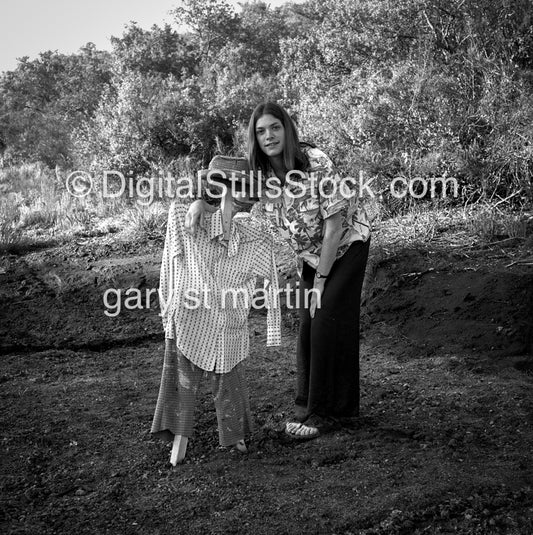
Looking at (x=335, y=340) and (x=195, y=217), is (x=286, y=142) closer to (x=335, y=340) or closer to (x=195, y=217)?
(x=195, y=217)

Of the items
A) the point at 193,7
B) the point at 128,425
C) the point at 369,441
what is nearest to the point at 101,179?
the point at 193,7

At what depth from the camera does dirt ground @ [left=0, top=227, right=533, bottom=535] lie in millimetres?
3295

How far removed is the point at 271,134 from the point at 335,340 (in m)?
1.07

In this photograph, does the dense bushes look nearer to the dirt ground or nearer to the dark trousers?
the dirt ground

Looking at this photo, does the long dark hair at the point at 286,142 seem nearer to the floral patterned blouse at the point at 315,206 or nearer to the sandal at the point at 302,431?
the floral patterned blouse at the point at 315,206

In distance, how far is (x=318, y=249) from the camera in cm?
398

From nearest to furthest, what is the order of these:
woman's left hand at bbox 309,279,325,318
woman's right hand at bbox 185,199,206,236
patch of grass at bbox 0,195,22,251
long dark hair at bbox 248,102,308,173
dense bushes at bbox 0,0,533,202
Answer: woman's right hand at bbox 185,199,206,236
long dark hair at bbox 248,102,308,173
woman's left hand at bbox 309,279,325,318
dense bushes at bbox 0,0,533,202
patch of grass at bbox 0,195,22,251

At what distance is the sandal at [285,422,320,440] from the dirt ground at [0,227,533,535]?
0.15 ft

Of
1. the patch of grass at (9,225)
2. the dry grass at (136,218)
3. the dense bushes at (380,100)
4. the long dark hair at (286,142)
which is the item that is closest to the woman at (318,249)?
the long dark hair at (286,142)

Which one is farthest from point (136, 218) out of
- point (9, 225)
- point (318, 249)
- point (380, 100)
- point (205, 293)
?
point (205, 293)

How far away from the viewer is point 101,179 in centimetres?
1249

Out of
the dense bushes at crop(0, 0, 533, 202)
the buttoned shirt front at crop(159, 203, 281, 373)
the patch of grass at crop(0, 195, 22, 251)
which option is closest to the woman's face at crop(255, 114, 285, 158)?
the buttoned shirt front at crop(159, 203, 281, 373)

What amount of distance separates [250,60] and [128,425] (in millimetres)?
13027

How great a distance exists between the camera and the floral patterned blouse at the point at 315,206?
3834 mm
